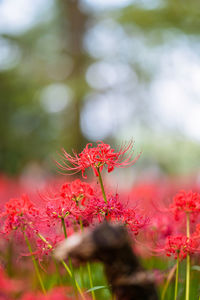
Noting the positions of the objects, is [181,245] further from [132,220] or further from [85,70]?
[85,70]

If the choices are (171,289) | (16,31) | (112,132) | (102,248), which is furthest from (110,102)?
(102,248)

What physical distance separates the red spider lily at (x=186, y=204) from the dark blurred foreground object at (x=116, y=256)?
485 mm

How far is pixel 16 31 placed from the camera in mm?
8961

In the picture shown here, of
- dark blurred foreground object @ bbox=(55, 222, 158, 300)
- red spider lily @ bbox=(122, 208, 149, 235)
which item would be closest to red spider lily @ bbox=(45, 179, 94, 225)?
red spider lily @ bbox=(122, 208, 149, 235)

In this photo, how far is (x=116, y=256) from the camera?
3.44 ft

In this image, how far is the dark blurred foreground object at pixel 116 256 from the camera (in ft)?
3.34

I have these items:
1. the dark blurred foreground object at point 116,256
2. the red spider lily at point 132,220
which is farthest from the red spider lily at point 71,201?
the dark blurred foreground object at point 116,256

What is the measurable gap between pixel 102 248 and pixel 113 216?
13.4 inches

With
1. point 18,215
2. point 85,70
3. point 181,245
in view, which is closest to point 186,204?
point 181,245

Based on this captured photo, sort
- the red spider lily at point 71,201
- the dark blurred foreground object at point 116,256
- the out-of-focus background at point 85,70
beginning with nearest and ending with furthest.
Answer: the dark blurred foreground object at point 116,256, the red spider lily at point 71,201, the out-of-focus background at point 85,70

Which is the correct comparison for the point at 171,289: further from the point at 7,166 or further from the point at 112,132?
the point at 112,132

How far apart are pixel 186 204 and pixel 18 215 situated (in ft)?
2.33

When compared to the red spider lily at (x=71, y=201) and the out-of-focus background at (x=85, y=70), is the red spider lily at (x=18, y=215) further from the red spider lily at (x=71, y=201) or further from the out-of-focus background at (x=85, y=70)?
the out-of-focus background at (x=85, y=70)

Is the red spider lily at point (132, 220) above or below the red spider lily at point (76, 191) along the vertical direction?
below
